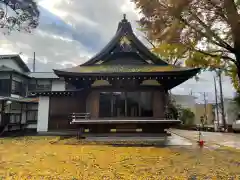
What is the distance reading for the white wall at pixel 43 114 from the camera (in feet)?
56.9

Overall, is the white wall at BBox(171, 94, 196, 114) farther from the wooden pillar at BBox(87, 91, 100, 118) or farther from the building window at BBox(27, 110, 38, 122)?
the wooden pillar at BBox(87, 91, 100, 118)

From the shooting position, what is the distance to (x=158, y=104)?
13.7 m

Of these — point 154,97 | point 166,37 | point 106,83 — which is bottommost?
point 154,97

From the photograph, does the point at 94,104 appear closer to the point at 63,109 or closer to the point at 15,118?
the point at 63,109

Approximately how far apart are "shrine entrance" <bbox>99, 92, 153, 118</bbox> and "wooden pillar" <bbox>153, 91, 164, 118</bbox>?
0.21 m

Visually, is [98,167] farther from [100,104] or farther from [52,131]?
[52,131]

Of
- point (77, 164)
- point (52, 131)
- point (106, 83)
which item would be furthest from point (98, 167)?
point (52, 131)

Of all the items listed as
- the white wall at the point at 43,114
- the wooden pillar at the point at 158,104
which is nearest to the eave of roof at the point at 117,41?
the wooden pillar at the point at 158,104

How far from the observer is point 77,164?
23.4 ft

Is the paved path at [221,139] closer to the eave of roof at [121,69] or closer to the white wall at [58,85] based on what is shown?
the eave of roof at [121,69]

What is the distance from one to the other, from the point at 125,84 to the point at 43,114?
7930mm

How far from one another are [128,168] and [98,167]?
0.96 meters

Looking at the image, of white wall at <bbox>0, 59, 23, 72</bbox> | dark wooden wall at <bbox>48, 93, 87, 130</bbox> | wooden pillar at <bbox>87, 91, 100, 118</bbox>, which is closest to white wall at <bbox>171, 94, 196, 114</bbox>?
white wall at <bbox>0, 59, 23, 72</bbox>

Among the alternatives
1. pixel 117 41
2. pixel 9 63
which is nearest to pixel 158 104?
pixel 117 41
